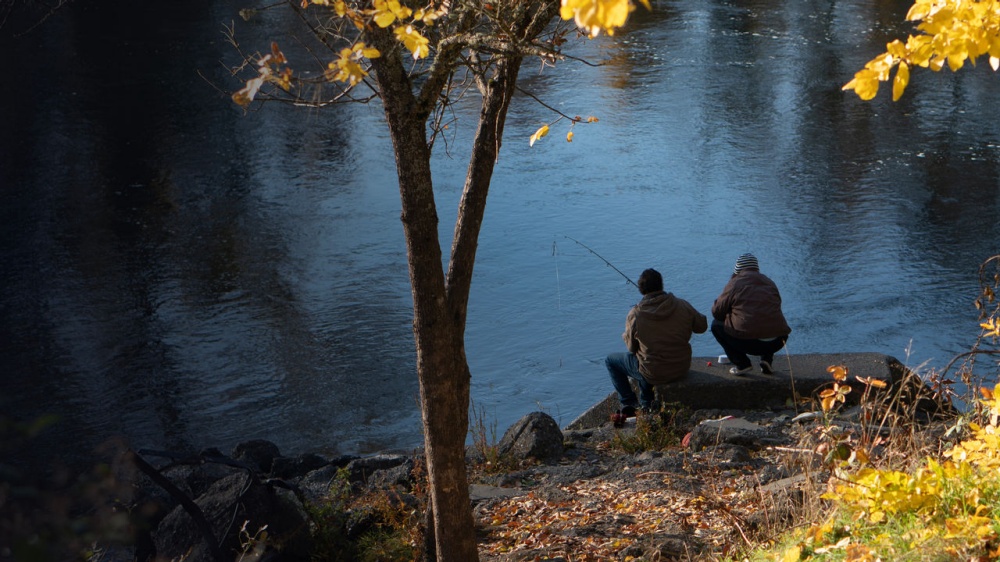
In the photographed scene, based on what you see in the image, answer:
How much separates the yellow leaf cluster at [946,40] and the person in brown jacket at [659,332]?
415 centimetres

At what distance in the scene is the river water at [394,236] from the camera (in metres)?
8.88

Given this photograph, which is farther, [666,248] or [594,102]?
[594,102]

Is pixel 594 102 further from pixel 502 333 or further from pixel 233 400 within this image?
pixel 233 400

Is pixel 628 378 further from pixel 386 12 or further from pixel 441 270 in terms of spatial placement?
pixel 386 12

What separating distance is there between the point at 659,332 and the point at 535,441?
4.29 feet

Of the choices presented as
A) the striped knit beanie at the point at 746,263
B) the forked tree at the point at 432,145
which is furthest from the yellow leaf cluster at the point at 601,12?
the striped knit beanie at the point at 746,263

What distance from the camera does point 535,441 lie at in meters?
7.03

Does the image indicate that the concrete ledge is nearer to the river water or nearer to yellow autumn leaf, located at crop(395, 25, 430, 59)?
the river water

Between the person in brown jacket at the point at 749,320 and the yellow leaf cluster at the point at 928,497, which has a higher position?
the yellow leaf cluster at the point at 928,497

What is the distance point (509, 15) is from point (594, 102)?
1408 centimetres

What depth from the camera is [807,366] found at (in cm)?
796

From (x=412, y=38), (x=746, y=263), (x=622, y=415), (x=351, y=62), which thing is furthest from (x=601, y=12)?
(x=746, y=263)

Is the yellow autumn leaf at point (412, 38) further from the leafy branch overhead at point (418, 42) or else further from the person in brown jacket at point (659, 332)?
the person in brown jacket at point (659, 332)

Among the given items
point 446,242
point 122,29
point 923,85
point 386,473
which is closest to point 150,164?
point 446,242
